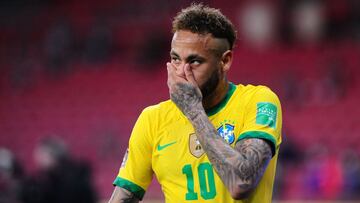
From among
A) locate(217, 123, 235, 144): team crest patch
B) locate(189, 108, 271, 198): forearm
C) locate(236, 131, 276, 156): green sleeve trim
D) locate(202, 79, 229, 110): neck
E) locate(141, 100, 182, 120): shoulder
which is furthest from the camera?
locate(141, 100, 182, 120): shoulder

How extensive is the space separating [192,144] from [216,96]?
24 cm

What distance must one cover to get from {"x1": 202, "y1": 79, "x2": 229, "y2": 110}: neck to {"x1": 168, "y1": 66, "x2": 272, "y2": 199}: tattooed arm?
0.58 ft

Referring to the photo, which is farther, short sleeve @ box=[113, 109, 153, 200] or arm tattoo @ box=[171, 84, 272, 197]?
short sleeve @ box=[113, 109, 153, 200]

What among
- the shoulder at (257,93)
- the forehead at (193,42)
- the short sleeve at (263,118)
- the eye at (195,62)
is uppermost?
the forehead at (193,42)

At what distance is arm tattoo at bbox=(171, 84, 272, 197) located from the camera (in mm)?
3340

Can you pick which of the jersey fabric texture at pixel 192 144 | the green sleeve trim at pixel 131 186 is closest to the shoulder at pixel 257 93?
the jersey fabric texture at pixel 192 144

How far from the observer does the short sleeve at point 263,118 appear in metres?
3.52

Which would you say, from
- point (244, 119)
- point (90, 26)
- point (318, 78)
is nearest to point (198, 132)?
point (244, 119)

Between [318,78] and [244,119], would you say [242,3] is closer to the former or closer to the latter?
[318,78]

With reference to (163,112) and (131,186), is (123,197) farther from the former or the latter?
(163,112)

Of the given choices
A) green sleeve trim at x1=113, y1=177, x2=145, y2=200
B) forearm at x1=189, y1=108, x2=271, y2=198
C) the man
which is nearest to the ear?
the man

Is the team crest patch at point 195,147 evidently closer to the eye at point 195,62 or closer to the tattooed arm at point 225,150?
the tattooed arm at point 225,150

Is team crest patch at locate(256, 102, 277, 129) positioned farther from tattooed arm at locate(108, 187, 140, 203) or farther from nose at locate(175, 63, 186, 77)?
tattooed arm at locate(108, 187, 140, 203)

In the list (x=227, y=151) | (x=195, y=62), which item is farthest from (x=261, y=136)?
(x=195, y=62)
